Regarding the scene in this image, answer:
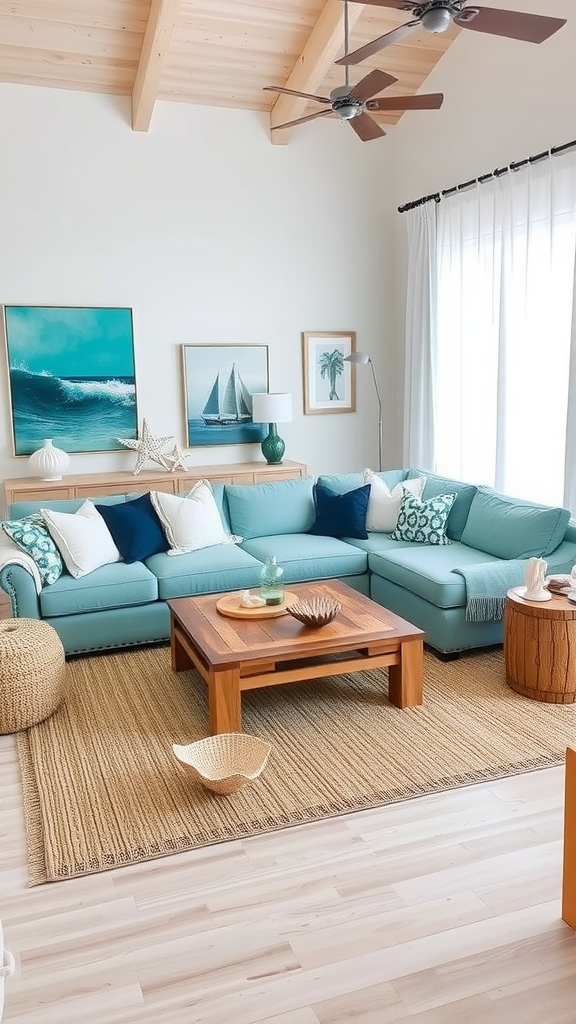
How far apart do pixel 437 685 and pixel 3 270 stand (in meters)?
4.06

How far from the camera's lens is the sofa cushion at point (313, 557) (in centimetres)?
466

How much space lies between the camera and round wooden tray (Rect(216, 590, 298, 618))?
12.3ft

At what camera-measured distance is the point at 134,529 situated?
460 cm

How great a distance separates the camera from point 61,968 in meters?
2.10

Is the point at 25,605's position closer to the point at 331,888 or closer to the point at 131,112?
the point at 331,888


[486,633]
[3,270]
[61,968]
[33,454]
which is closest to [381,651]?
[486,633]

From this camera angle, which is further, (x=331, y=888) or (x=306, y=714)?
(x=306, y=714)

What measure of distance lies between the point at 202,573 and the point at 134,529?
488mm

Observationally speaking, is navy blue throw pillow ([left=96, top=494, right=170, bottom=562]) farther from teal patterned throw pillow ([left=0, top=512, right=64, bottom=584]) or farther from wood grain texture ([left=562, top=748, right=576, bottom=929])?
wood grain texture ([left=562, top=748, right=576, bottom=929])

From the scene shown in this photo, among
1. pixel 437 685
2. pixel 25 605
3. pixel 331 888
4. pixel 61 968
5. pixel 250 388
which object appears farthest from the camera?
pixel 250 388

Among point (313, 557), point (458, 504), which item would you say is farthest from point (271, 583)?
point (458, 504)

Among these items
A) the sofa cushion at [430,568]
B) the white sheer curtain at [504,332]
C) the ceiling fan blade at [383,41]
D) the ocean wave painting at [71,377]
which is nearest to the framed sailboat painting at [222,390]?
the ocean wave painting at [71,377]

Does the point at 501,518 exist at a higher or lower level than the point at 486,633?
higher

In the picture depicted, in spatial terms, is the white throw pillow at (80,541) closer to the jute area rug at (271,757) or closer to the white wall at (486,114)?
the jute area rug at (271,757)
